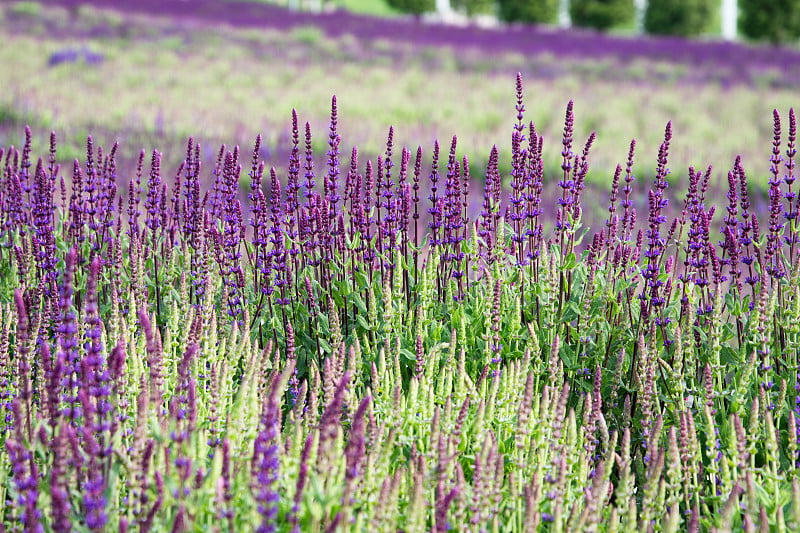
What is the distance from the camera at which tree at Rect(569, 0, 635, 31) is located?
39.3 meters

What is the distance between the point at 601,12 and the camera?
129ft

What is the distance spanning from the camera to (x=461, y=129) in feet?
40.0

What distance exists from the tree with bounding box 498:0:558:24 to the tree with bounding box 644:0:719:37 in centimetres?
513

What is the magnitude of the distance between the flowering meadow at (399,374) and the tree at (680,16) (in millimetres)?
40072

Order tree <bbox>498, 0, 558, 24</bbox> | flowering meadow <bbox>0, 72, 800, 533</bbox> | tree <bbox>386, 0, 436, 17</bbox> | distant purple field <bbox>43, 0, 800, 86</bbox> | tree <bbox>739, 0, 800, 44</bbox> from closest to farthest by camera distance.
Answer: flowering meadow <bbox>0, 72, 800, 533</bbox> < distant purple field <bbox>43, 0, 800, 86</bbox> < tree <bbox>739, 0, 800, 44</bbox> < tree <bbox>498, 0, 558, 24</bbox> < tree <bbox>386, 0, 436, 17</bbox>

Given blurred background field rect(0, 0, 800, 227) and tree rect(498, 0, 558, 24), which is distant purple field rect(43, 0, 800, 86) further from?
tree rect(498, 0, 558, 24)

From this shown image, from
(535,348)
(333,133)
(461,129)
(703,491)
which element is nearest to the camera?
(703,491)

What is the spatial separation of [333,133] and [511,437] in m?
1.60

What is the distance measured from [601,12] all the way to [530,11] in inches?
154

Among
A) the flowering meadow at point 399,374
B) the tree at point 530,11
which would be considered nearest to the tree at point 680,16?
the tree at point 530,11

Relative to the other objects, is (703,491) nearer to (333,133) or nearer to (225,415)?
(225,415)

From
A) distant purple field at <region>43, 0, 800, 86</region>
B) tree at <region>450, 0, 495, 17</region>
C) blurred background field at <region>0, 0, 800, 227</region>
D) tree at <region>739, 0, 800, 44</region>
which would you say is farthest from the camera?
tree at <region>450, 0, 495, 17</region>

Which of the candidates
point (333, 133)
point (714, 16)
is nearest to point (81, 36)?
point (333, 133)

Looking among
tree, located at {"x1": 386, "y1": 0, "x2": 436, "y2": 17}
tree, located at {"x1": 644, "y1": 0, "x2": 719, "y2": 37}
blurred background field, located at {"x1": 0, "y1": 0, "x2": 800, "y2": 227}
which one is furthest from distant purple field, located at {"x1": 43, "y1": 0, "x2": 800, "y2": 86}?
tree, located at {"x1": 386, "y1": 0, "x2": 436, "y2": 17}
